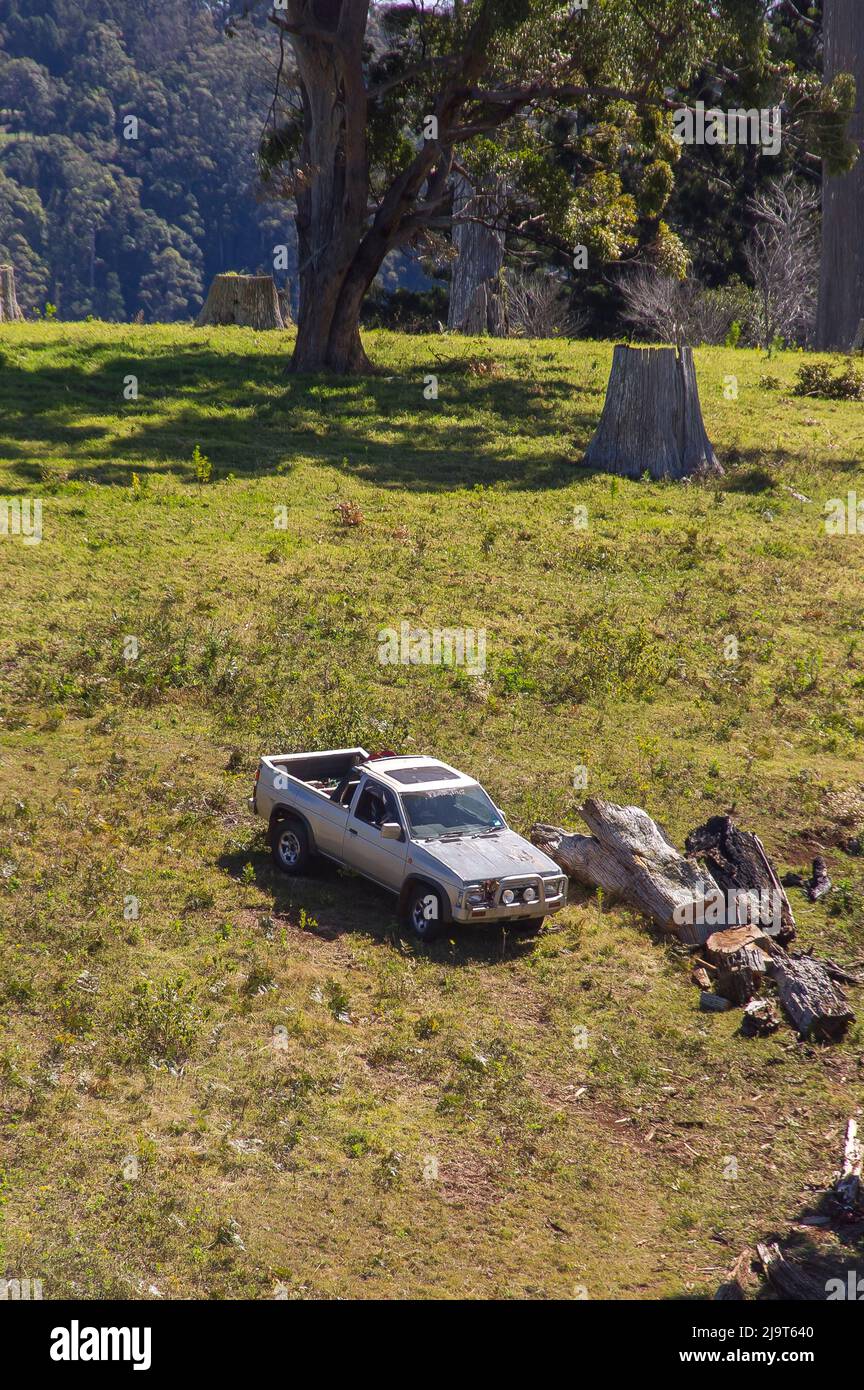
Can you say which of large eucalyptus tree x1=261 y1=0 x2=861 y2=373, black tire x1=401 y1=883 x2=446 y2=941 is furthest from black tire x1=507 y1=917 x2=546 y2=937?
large eucalyptus tree x1=261 y1=0 x2=861 y2=373

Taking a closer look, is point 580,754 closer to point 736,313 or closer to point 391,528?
point 391,528

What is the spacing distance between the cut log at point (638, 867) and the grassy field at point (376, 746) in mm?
271

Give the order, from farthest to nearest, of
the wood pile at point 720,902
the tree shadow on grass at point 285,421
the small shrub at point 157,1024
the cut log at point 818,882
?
the tree shadow on grass at point 285,421
the cut log at point 818,882
the wood pile at point 720,902
the small shrub at point 157,1024

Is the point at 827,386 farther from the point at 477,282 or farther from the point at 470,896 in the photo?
the point at 470,896

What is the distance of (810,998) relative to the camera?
37.5 ft

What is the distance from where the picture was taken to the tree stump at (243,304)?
37.8 m

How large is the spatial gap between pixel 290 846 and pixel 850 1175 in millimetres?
6258

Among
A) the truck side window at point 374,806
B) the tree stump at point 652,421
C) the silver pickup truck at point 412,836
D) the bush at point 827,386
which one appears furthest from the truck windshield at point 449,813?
the bush at point 827,386

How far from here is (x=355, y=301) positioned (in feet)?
98.9

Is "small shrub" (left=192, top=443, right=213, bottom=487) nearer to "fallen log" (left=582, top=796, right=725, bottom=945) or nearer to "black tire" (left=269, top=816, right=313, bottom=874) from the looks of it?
"black tire" (left=269, top=816, right=313, bottom=874)

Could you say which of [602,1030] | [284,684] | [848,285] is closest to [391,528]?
[284,684]

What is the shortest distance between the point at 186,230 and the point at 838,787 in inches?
5031

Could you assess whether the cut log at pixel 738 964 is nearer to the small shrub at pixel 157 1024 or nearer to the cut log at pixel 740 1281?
the cut log at pixel 740 1281

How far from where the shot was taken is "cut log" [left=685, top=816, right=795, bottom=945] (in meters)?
12.8
